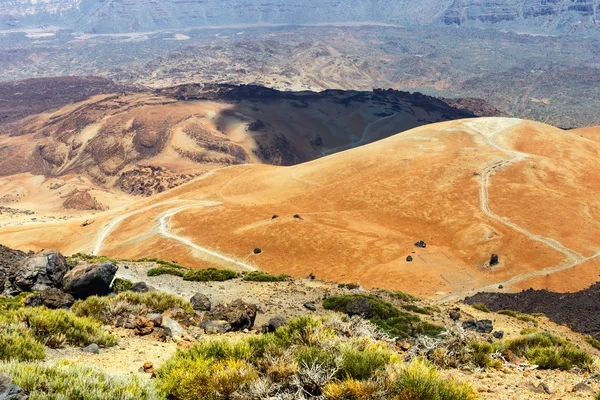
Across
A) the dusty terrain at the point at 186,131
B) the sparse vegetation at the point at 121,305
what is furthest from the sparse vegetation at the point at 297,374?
the dusty terrain at the point at 186,131

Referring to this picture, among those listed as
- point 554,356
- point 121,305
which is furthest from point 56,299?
point 554,356

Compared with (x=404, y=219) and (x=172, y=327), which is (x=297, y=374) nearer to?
(x=172, y=327)

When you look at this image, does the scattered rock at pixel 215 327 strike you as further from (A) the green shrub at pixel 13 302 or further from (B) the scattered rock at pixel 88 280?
(A) the green shrub at pixel 13 302

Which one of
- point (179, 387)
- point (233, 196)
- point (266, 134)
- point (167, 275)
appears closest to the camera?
point (179, 387)

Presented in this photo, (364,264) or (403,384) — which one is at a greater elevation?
(403,384)

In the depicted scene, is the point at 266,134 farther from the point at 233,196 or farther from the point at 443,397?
the point at 443,397

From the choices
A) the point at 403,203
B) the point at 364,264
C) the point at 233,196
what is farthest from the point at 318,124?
the point at 364,264
